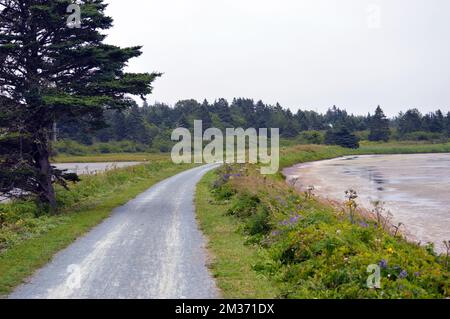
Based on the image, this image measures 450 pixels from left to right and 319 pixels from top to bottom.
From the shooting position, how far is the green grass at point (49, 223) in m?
11.5

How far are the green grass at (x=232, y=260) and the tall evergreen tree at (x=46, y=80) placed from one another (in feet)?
22.7

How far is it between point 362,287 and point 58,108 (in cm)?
1560

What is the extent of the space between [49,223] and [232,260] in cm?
882

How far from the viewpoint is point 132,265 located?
11.2m

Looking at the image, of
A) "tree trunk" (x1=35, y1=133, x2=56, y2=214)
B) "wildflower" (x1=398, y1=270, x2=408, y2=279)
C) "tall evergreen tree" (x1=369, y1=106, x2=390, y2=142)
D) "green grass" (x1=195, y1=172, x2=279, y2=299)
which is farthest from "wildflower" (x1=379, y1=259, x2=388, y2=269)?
"tall evergreen tree" (x1=369, y1=106, x2=390, y2=142)

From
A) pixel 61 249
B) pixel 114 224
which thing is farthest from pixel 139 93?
pixel 61 249

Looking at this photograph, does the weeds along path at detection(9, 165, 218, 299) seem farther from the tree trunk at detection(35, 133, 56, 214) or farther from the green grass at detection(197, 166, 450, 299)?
the tree trunk at detection(35, 133, 56, 214)

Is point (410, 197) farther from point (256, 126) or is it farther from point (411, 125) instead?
point (411, 125)

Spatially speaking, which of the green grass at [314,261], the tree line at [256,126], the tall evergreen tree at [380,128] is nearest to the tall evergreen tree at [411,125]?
the tree line at [256,126]

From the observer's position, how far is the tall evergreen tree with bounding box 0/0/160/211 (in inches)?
770

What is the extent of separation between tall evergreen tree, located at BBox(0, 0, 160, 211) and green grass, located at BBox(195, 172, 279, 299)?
6925mm

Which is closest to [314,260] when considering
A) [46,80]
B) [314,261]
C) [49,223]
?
[314,261]

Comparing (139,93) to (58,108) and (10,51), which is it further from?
(10,51)

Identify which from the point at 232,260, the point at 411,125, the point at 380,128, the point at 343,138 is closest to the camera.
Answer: the point at 232,260
